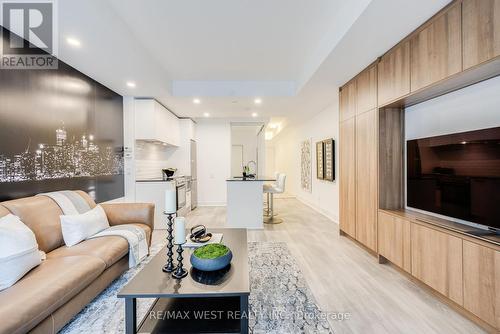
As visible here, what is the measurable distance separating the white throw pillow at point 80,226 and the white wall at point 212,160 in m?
4.10

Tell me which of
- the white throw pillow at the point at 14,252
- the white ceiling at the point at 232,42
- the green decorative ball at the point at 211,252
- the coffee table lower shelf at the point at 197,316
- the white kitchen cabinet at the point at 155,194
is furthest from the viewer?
the white kitchen cabinet at the point at 155,194

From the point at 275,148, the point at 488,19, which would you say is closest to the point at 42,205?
the point at 488,19

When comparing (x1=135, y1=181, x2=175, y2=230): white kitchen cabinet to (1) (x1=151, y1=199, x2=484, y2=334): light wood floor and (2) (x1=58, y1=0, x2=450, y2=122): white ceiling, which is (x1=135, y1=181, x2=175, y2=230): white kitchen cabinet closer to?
(2) (x1=58, y1=0, x2=450, y2=122): white ceiling

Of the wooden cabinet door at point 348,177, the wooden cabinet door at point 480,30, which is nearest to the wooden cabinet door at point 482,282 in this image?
the wooden cabinet door at point 480,30

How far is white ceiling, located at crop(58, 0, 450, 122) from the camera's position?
7.11 ft

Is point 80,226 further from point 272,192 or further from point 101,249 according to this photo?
point 272,192

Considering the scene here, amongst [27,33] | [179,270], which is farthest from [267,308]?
[27,33]

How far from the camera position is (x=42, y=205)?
7.29 ft

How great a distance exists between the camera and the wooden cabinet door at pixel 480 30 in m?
1.53

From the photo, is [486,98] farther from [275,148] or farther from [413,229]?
[275,148]

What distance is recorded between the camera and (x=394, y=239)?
8.38 ft

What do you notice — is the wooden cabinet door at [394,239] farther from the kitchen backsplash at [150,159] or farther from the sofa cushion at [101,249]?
the kitchen backsplash at [150,159]

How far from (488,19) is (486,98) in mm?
651

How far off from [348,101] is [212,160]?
4243mm
